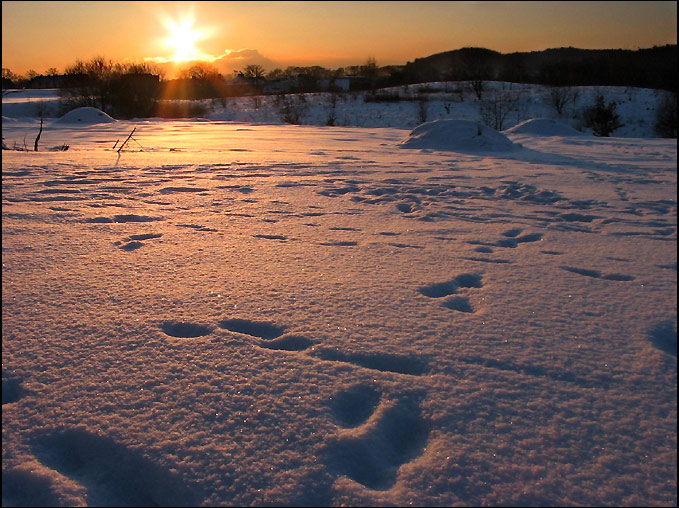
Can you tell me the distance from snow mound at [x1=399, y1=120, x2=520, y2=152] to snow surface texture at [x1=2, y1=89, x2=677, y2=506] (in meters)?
3.77

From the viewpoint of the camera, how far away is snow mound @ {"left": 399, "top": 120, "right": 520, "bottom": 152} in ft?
20.6

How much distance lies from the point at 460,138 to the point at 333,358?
231 inches

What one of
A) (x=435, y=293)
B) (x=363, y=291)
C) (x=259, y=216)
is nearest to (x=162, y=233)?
(x=259, y=216)

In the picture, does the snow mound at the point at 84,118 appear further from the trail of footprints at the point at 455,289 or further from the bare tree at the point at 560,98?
the bare tree at the point at 560,98

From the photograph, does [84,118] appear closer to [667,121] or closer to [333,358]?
[333,358]

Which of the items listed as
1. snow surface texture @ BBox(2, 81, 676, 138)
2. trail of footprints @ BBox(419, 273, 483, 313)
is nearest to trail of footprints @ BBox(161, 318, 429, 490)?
trail of footprints @ BBox(419, 273, 483, 313)

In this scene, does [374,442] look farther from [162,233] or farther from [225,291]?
[162,233]

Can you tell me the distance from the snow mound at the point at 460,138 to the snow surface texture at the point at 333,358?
149 inches

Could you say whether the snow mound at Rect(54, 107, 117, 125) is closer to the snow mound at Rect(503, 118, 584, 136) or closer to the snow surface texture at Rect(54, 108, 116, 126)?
the snow surface texture at Rect(54, 108, 116, 126)

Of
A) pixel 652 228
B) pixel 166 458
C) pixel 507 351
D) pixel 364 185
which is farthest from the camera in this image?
pixel 364 185

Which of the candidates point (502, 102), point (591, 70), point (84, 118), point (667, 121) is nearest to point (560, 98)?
point (502, 102)

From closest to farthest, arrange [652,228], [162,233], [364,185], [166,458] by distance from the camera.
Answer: [166,458]
[162,233]
[652,228]
[364,185]

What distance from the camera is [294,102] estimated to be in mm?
22531

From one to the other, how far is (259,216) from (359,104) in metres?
21.0
